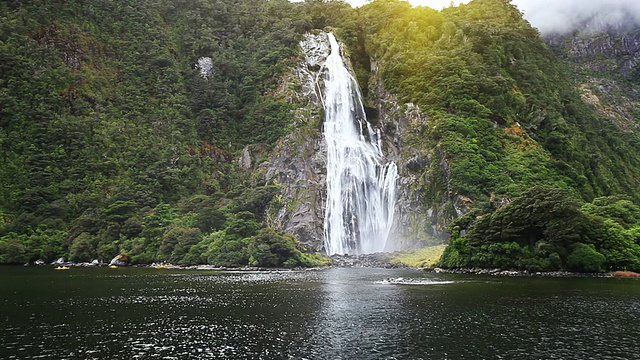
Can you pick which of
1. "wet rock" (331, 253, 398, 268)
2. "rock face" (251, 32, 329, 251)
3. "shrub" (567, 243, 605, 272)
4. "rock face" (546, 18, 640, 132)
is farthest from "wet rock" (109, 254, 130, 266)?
"rock face" (546, 18, 640, 132)

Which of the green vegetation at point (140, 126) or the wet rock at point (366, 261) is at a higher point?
the green vegetation at point (140, 126)

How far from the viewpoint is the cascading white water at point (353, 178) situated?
3415 inches

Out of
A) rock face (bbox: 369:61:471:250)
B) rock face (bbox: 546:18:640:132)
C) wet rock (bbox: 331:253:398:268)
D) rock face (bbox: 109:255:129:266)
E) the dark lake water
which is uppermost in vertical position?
rock face (bbox: 546:18:640:132)

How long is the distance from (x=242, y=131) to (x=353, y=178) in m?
34.1

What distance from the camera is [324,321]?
26406mm

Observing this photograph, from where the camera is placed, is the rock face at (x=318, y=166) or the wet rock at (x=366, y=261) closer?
the wet rock at (x=366, y=261)

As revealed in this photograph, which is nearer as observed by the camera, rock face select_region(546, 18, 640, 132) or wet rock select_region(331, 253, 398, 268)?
wet rock select_region(331, 253, 398, 268)

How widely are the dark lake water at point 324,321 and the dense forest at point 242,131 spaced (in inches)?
884

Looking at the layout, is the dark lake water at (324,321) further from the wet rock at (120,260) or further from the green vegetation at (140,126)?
the green vegetation at (140,126)

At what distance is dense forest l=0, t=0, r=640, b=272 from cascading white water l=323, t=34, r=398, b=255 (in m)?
8.65

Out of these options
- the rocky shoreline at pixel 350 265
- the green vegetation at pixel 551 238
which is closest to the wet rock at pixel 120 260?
the rocky shoreline at pixel 350 265

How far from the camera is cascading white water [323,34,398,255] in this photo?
285 ft

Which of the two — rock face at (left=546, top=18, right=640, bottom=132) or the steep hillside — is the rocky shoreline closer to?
the steep hillside

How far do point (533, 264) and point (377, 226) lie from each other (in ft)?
126
